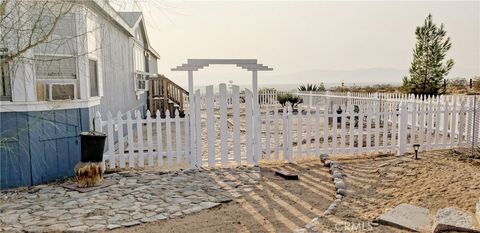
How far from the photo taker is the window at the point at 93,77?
684cm

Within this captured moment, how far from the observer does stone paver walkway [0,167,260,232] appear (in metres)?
3.92

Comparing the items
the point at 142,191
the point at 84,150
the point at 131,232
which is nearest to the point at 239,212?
the point at 131,232

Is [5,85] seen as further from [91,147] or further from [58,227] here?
A: [58,227]

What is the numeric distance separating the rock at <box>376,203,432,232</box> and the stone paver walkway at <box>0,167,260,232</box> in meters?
2.02

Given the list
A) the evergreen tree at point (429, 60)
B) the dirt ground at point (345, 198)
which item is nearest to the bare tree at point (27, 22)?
the dirt ground at point (345, 198)

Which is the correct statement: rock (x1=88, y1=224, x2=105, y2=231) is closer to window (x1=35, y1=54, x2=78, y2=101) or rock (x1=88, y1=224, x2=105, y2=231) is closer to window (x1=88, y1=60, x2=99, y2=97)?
window (x1=35, y1=54, x2=78, y2=101)

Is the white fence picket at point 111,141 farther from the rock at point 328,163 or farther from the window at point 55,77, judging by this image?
the rock at point 328,163

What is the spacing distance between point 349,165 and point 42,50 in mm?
5805

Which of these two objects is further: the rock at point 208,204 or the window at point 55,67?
the window at point 55,67

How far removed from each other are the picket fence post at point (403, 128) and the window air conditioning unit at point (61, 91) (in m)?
6.51

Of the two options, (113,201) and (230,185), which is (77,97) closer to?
(113,201)

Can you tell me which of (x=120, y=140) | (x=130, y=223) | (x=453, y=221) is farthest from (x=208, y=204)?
(x=453, y=221)

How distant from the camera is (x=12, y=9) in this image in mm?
4414

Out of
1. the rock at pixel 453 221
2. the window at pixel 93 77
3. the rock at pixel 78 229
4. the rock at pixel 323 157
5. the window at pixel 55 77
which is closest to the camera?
the rock at pixel 453 221
